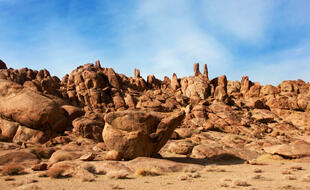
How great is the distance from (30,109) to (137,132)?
65.5 feet

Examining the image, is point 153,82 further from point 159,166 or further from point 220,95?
point 159,166

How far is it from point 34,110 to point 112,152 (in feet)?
60.4

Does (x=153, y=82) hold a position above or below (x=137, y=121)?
above

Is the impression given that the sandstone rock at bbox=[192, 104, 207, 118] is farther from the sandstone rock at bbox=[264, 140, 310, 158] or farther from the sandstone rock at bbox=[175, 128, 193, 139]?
the sandstone rock at bbox=[264, 140, 310, 158]

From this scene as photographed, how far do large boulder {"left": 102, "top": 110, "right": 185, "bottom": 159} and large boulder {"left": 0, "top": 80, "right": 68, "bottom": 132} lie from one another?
1657cm

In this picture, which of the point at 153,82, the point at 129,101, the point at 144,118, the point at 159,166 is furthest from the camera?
the point at 153,82

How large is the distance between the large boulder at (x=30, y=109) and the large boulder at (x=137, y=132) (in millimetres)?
16573

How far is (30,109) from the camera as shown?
29750mm

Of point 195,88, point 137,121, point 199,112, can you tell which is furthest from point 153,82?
point 137,121

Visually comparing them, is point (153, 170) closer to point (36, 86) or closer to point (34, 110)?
point (34, 110)

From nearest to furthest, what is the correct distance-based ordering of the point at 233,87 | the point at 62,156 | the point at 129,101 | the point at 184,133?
the point at 62,156
the point at 184,133
the point at 129,101
the point at 233,87

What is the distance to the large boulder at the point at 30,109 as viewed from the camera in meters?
29.5

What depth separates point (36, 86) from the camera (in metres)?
43.4

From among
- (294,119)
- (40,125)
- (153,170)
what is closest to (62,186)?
(153,170)
